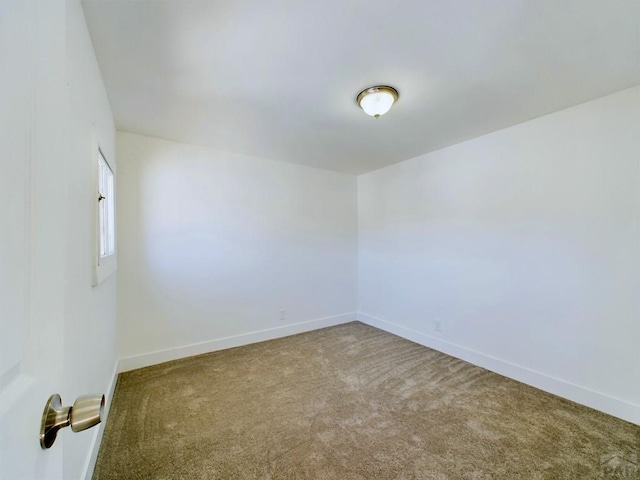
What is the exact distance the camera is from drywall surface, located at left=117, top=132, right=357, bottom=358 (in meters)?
2.87

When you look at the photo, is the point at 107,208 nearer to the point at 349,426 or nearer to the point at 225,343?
the point at 225,343

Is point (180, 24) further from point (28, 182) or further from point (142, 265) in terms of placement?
point (142, 265)

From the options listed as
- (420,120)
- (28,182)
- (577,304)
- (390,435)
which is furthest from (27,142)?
(577,304)

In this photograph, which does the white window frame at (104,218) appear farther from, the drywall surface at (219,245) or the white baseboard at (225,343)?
the white baseboard at (225,343)

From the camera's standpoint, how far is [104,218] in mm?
2137

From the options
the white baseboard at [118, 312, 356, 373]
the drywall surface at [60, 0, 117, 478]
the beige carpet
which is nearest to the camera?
the drywall surface at [60, 0, 117, 478]

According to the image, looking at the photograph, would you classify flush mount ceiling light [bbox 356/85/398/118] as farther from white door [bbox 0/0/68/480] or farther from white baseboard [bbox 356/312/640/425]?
white baseboard [bbox 356/312/640/425]

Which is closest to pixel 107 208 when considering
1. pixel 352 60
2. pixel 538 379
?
pixel 352 60

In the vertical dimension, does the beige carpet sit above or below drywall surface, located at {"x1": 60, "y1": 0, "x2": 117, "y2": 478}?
below

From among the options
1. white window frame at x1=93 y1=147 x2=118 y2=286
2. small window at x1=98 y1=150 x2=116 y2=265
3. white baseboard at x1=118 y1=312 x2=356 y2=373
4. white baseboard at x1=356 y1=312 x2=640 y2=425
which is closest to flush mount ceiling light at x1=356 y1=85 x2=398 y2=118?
white window frame at x1=93 y1=147 x2=118 y2=286

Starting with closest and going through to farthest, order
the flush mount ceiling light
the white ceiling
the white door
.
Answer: the white door → the white ceiling → the flush mount ceiling light

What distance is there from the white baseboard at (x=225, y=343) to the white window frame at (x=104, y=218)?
3.57ft

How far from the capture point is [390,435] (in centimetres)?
187

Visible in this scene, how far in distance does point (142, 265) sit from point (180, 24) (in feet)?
7.49
